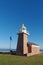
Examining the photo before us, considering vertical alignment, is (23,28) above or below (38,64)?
above

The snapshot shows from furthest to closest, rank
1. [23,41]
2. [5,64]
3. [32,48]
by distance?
[32,48] < [23,41] < [5,64]

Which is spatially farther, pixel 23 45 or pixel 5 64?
pixel 23 45

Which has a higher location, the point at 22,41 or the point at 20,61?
the point at 22,41

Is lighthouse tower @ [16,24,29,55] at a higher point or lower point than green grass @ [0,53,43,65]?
higher

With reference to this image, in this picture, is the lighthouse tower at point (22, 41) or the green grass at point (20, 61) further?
the lighthouse tower at point (22, 41)

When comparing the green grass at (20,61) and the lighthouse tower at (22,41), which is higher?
the lighthouse tower at (22,41)

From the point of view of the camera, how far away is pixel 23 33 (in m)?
43.5

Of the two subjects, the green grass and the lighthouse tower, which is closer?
the green grass

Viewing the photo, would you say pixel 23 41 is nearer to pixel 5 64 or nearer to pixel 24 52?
pixel 24 52

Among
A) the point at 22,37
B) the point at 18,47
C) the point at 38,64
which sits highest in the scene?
the point at 22,37

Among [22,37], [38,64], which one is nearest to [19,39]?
[22,37]

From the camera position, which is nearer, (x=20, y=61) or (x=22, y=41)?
(x=20, y=61)

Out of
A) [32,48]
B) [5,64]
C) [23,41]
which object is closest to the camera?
[5,64]

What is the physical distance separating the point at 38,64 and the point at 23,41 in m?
16.4
